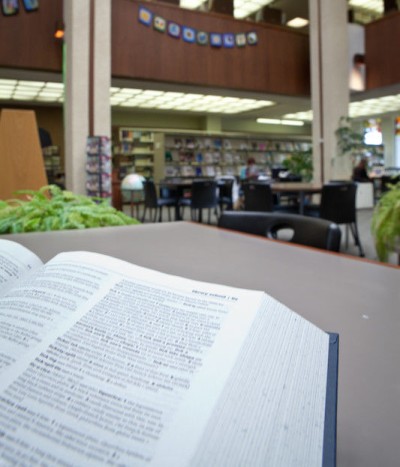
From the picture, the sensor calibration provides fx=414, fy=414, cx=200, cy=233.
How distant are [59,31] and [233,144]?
8038mm

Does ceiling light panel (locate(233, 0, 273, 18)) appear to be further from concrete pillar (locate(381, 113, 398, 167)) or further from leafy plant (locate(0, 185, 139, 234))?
leafy plant (locate(0, 185, 139, 234))

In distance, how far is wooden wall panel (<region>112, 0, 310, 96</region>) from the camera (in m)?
7.05

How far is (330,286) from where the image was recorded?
0.62 meters

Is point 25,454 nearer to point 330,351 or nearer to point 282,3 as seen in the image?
point 330,351

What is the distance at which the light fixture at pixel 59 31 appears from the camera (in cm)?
641

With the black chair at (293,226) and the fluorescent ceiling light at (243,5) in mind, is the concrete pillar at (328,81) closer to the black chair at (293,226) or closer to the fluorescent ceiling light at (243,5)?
the fluorescent ceiling light at (243,5)

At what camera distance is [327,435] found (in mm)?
269

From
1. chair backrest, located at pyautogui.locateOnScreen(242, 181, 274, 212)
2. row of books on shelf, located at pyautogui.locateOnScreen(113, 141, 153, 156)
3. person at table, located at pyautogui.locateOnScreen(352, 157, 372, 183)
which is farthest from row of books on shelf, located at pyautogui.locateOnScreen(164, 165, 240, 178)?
chair backrest, located at pyautogui.locateOnScreen(242, 181, 274, 212)

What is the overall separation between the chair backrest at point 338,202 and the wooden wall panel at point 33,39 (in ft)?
16.1

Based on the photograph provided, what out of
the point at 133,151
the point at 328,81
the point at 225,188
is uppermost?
the point at 328,81

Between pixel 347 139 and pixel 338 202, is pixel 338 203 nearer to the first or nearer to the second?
pixel 338 202

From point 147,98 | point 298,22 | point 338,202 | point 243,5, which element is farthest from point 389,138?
point 338,202

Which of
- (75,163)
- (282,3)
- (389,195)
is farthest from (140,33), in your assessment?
(389,195)

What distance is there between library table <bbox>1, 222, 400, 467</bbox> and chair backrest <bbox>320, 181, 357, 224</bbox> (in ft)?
11.1
